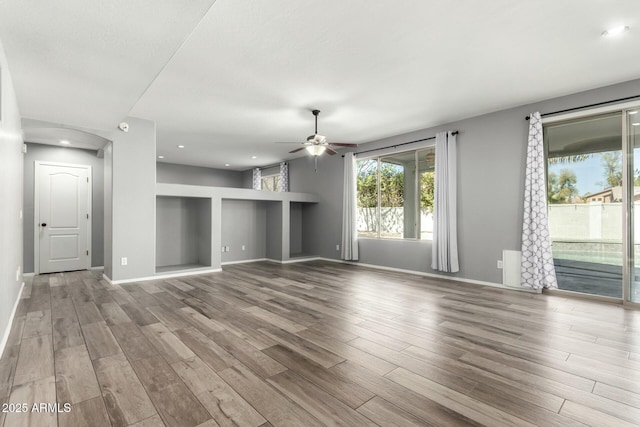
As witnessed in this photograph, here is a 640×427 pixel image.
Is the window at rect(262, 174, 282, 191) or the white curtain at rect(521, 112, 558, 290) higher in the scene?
the window at rect(262, 174, 282, 191)

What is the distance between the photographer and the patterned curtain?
29.6 feet

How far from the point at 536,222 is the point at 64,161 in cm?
855

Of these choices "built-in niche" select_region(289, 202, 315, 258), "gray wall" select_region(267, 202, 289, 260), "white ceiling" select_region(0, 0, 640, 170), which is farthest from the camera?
"built-in niche" select_region(289, 202, 315, 258)

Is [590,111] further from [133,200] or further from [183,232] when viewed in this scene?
[183,232]

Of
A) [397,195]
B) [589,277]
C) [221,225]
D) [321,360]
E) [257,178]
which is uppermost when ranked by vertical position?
[257,178]

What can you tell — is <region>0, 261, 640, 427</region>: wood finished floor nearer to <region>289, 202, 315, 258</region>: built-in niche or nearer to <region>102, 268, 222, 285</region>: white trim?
<region>102, 268, 222, 285</region>: white trim

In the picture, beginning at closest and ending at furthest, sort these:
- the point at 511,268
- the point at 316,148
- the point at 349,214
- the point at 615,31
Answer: the point at 615,31 < the point at 511,268 < the point at 316,148 < the point at 349,214

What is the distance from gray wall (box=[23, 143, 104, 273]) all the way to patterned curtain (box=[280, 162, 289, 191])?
4.35m

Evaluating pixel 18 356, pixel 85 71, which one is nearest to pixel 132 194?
pixel 85 71

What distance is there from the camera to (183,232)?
265 inches

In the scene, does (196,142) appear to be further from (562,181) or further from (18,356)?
(562,181)

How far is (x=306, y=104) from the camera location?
4.57 m

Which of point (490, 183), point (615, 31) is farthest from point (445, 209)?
point (615, 31)

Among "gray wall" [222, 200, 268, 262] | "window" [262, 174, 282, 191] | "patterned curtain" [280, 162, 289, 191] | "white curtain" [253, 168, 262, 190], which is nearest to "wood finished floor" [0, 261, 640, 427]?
"gray wall" [222, 200, 268, 262]
